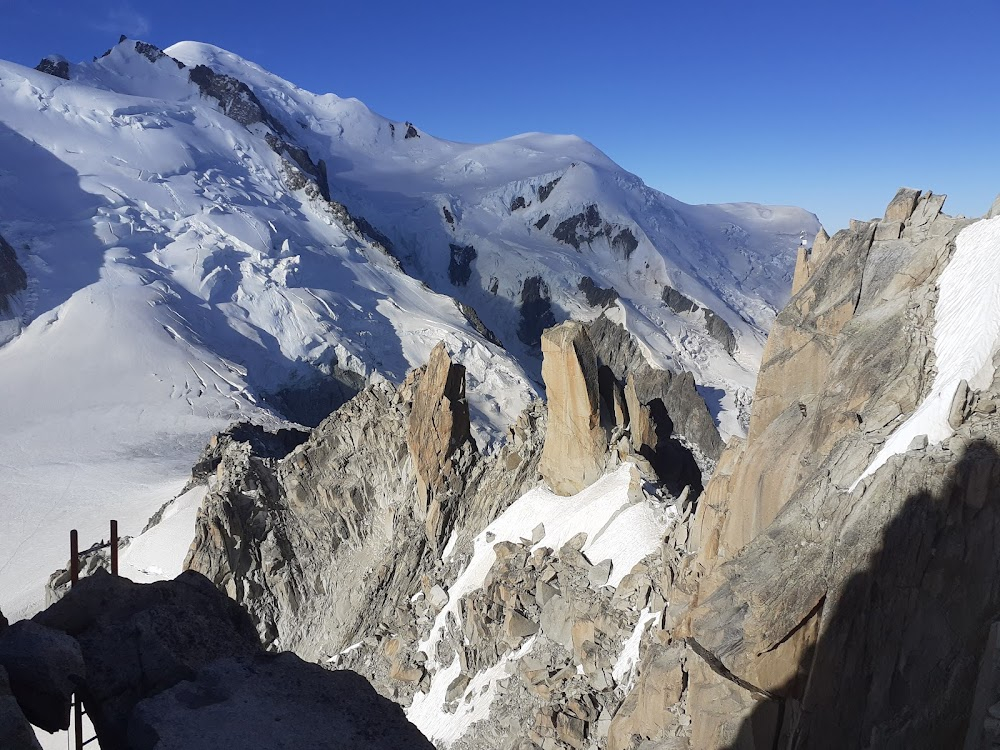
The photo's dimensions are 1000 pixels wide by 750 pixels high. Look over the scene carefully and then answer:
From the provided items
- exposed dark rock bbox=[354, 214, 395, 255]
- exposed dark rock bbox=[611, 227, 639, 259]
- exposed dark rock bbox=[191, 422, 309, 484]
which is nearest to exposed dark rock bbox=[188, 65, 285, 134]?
exposed dark rock bbox=[354, 214, 395, 255]

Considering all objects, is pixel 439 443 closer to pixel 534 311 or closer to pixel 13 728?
pixel 13 728

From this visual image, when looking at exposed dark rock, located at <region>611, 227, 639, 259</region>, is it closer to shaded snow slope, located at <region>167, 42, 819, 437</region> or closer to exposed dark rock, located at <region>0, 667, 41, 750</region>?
shaded snow slope, located at <region>167, 42, 819, 437</region>

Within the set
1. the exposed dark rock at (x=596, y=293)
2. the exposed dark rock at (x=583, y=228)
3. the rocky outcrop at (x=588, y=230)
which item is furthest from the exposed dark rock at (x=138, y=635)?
the exposed dark rock at (x=583, y=228)

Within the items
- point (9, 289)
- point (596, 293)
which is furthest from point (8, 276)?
point (596, 293)

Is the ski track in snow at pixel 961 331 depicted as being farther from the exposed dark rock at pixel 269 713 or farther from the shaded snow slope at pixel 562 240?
the shaded snow slope at pixel 562 240

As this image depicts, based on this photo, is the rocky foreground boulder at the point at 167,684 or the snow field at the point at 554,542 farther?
the snow field at the point at 554,542

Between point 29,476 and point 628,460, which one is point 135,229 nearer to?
point 29,476
